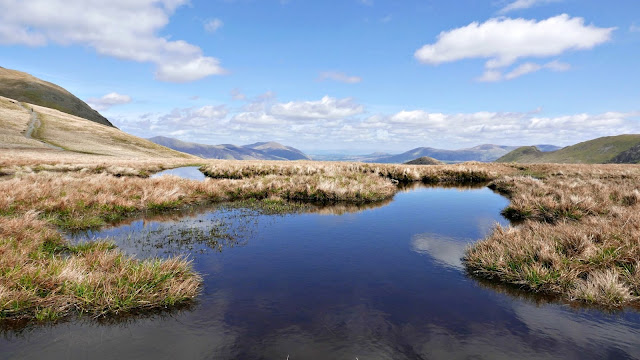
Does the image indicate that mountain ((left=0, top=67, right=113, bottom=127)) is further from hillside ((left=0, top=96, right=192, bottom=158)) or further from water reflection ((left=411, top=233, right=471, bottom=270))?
water reflection ((left=411, top=233, right=471, bottom=270))

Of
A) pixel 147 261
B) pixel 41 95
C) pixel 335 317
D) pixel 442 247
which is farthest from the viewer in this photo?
pixel 41 95

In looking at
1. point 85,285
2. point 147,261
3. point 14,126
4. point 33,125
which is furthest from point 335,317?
point 33,125

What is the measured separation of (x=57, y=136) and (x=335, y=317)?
10425 centimetres

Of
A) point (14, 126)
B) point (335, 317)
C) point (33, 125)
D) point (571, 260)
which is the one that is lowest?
point (335, 317)

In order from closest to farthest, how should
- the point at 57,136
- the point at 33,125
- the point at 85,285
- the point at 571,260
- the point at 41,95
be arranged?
the point at 85,285 < the point at 571,260 < the point at 57,136 < the point at 33,125 < the point at 41,95

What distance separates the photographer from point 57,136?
8281cm

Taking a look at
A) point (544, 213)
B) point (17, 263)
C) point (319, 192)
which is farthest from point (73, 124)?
point (544, 213)

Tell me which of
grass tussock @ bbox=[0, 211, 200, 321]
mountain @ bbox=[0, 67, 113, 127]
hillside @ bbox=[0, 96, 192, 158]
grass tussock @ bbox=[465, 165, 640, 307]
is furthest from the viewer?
mountain @ bbox=[0, 67, 113, 127]

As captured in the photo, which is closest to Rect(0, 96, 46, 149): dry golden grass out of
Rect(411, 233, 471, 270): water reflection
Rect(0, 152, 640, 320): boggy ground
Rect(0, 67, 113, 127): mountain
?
Rect(0, 67, 113, 127): mountain

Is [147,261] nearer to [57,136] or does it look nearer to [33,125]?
[57,136]

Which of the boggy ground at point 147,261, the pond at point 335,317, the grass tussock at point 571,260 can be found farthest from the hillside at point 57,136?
the grass tussock at point 571,260

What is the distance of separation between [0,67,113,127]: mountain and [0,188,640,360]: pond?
19113 centimetres

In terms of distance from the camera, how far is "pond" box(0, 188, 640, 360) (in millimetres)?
5660

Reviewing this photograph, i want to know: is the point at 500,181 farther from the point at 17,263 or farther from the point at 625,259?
the point at 17,263
